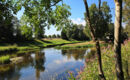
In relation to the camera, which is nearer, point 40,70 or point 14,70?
point 40,70

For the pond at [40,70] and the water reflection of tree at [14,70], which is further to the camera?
the water reflection of tree at [14,70]

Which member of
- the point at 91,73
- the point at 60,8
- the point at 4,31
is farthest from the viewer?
the point at 4,31

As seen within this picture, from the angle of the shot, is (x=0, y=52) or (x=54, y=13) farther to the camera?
(x=0, y=52)

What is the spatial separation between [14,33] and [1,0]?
1514 inches

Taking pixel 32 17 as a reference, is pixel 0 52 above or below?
below

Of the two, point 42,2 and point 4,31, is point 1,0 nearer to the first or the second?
point 42,2

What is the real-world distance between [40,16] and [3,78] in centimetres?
751

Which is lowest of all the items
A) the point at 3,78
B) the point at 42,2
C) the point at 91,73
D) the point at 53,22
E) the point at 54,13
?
the point at 3,78

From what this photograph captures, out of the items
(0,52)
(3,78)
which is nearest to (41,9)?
(3,78)

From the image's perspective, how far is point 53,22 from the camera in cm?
298

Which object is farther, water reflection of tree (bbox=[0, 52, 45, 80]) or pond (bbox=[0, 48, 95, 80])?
water reflection of tree (bbox=[0, 52, 45, 80])

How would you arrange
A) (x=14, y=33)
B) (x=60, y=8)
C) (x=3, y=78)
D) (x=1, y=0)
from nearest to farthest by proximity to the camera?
(x=1, y=0) < (x=60, y=8) < (x=3, y=78) < (x=14, y=33)

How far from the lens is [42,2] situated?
8.63ft

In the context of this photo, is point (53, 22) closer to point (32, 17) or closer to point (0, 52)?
point (32, 17)
